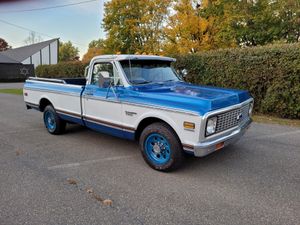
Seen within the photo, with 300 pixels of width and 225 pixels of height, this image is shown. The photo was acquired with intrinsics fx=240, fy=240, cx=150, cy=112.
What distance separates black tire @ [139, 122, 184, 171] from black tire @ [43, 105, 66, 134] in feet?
9.61

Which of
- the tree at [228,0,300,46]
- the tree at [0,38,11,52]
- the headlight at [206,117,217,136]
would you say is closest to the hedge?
the headlight at [206,117,217,136]

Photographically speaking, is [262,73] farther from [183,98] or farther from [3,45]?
[3,45]

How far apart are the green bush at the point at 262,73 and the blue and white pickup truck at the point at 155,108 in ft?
14.3

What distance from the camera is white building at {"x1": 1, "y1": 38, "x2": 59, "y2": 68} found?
4688 cm

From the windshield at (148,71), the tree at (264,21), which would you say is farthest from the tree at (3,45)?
the windshield at (148,71)

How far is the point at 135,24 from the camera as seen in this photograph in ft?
89.6

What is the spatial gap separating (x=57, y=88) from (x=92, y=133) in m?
1.46

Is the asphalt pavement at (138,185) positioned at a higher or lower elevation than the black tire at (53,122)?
lower

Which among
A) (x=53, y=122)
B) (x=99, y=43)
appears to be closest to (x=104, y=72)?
(x=53, y=122)

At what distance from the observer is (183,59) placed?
11.1 meters

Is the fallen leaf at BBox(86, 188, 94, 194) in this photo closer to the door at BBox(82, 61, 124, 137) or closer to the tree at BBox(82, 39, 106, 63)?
the door at BBox(82, 61, 124, 137)

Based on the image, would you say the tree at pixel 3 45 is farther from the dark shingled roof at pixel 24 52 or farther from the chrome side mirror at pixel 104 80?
the chrome side mirror at pixel 104 80

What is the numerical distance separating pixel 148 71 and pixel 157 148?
1.68m

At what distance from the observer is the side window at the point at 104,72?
4648 millimetres
